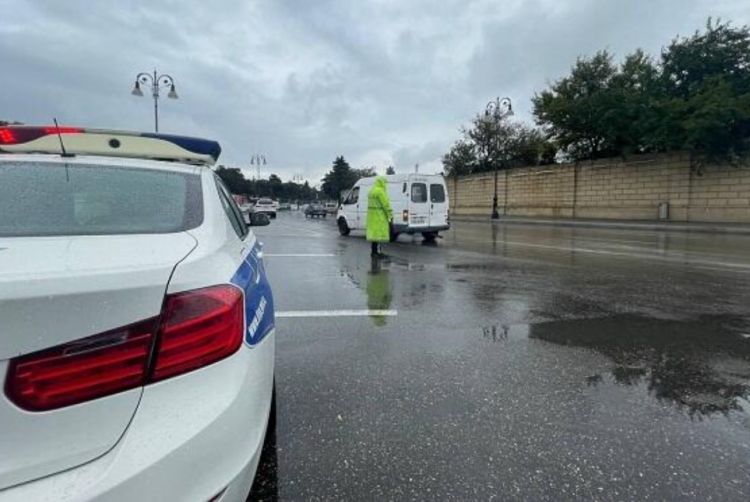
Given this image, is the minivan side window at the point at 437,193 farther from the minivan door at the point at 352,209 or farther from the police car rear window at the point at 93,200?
the police car rear window at the point at 93,200

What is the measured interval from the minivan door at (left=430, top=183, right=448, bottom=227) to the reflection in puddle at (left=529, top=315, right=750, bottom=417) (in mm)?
11154

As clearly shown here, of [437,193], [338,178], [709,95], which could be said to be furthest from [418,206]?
[338,178]

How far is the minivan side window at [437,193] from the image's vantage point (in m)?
16.8

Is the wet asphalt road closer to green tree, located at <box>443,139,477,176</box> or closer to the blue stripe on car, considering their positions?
the blue stripe on car

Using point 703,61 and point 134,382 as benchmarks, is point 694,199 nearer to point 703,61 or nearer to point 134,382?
point 703,61

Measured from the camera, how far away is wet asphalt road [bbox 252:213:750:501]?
8.02 feet

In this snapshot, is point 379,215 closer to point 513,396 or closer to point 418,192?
point 418,192

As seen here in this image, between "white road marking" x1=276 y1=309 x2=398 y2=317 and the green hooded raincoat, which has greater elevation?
the green hooded raincoat

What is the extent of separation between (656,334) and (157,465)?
505cm

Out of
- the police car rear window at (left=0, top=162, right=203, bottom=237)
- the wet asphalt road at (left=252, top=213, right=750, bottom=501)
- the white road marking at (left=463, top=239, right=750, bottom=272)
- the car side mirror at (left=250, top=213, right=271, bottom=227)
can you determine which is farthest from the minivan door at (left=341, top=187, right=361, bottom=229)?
the police car rear window at (left=0, top=162, right=203, bottom=237)

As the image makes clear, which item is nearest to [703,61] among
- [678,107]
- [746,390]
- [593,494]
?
[678,107]

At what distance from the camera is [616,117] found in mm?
33375

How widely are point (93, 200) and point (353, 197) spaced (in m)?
16.9

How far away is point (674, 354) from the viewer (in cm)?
441
